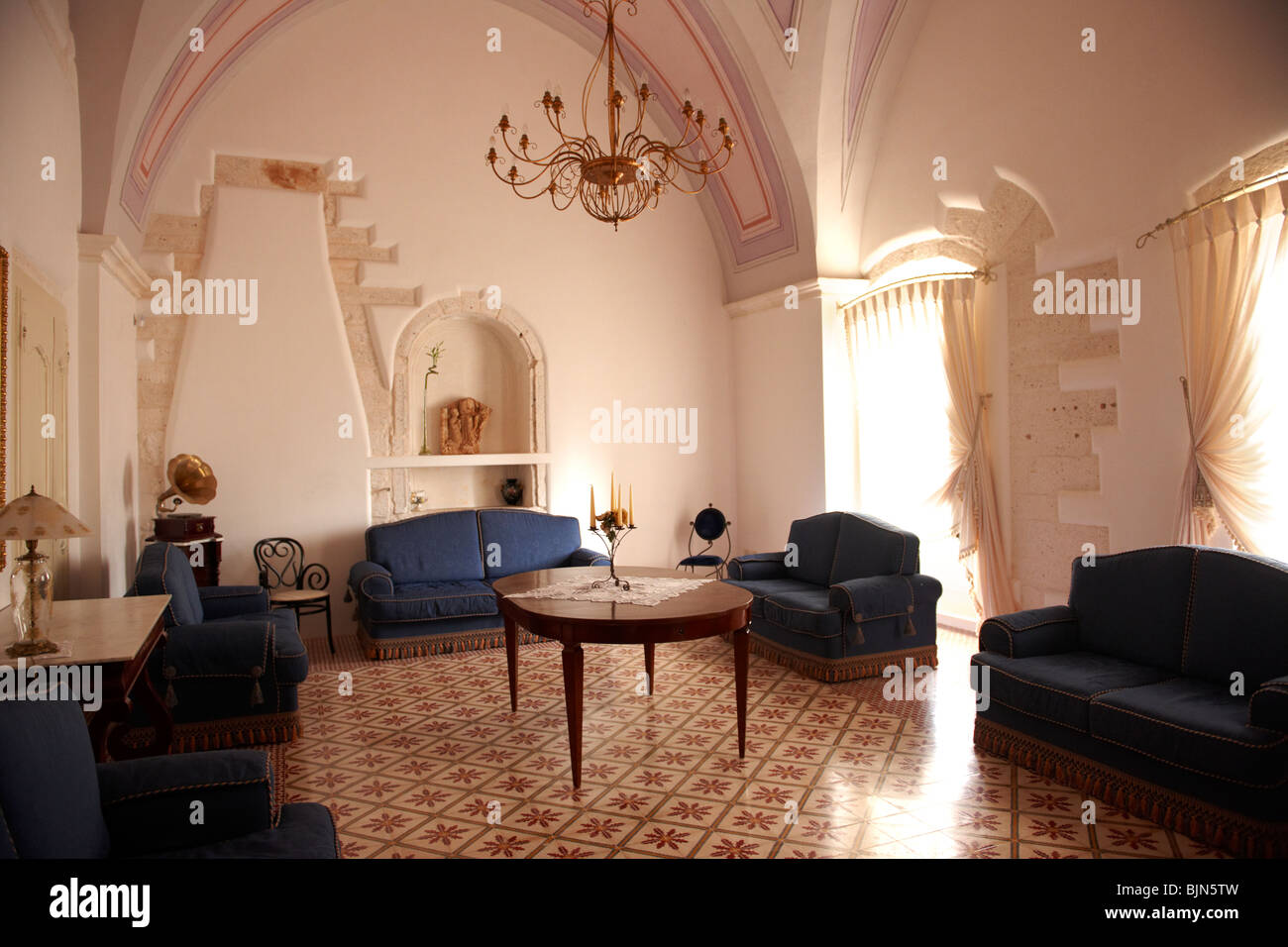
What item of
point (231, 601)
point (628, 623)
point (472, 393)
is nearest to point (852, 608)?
point (628, 623)

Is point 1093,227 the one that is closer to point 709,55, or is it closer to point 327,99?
point 709,55

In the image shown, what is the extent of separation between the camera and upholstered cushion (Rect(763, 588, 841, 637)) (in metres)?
5.25

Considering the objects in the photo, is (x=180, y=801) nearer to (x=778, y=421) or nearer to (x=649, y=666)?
(x=649, y=666)

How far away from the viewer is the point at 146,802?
2260 mm

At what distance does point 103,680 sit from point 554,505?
510 cm

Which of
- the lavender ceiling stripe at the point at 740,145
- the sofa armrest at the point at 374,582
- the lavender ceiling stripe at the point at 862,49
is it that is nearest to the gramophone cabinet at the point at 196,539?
the sofa armrest at the point at 374,582

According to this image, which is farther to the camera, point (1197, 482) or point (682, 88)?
point (682, 88)

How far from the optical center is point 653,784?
383 cm

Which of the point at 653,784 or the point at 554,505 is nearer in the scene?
the point at 653,784

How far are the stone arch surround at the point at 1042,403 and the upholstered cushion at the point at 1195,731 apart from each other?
206 cm

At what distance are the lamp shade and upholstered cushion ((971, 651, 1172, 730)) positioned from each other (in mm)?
4008

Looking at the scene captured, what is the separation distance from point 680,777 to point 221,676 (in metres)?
2.51
